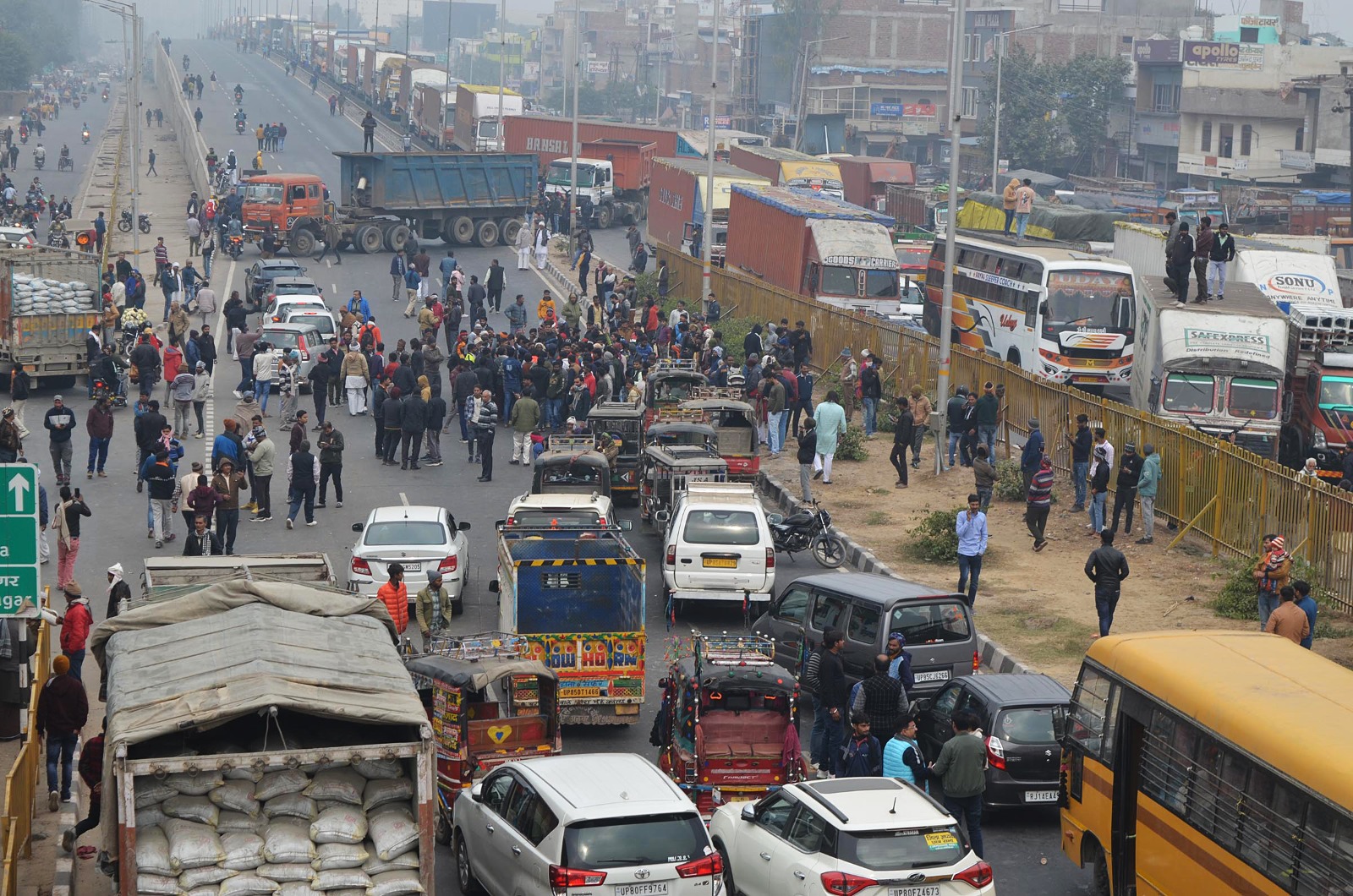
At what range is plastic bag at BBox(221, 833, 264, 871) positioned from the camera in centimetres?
1056

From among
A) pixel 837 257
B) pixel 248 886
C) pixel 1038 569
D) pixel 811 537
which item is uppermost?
pixel 837 257

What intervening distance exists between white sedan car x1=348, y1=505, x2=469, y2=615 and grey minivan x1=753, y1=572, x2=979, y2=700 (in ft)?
16.2

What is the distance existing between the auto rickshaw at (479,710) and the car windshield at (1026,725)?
12.0 feet

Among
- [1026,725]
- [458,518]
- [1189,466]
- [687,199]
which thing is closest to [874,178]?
[687,199]

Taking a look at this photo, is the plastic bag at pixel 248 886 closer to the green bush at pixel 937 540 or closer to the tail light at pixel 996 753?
the tail light at pixel 996 753

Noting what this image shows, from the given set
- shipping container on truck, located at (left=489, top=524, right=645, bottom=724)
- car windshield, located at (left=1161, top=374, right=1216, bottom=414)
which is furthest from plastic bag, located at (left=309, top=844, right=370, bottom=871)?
car windshield, located at (left=1161, top=374, right=1216, bottom=414)

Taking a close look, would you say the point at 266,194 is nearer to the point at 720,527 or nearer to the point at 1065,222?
the point at 1065,222

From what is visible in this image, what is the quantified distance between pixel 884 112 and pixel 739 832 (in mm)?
108512

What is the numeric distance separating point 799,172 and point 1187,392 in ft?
115

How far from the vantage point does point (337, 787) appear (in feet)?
35.8

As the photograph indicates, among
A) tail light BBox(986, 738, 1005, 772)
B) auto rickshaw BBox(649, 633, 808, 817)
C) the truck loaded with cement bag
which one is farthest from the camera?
tail light BBox(986, 738, 1005, 772)

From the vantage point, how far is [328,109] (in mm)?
109062

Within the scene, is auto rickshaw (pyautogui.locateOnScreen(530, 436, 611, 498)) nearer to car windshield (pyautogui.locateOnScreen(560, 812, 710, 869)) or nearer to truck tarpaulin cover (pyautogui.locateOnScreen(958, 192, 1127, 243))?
car windshield (pyautogui.locateOnScreen(560, 812, 710, 869))

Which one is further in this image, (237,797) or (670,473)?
(670,473)
